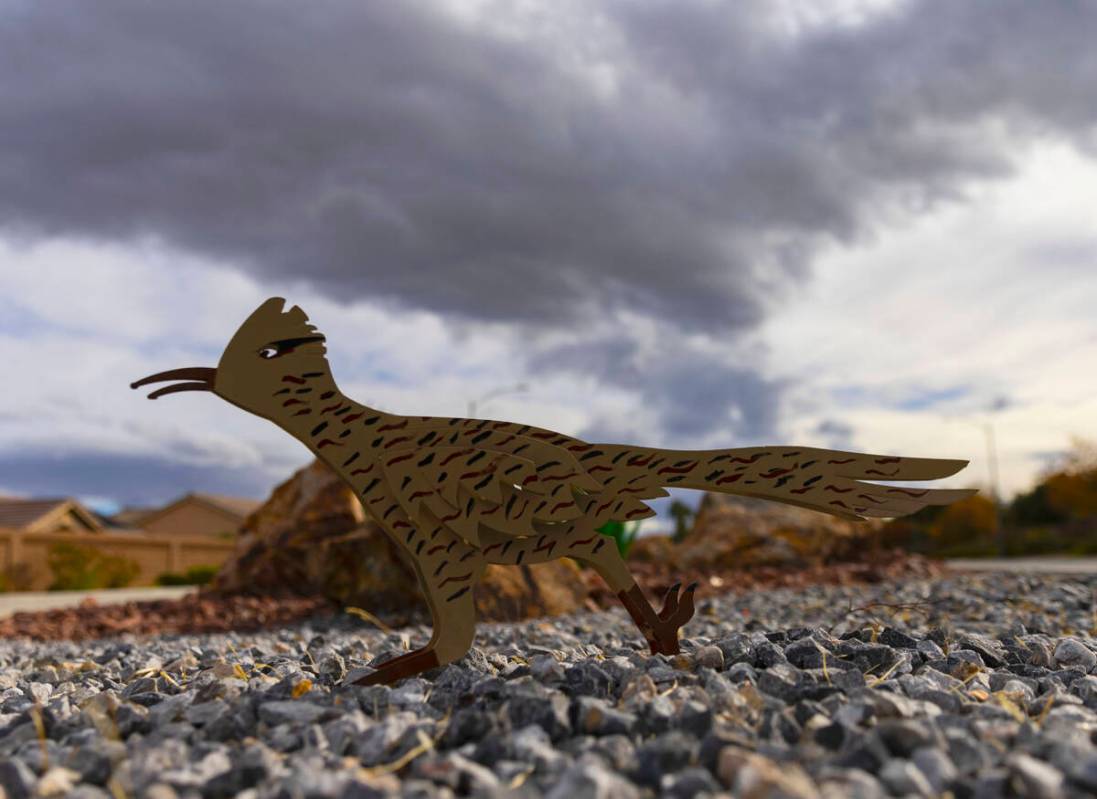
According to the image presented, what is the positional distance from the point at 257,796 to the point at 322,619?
6.24 metres

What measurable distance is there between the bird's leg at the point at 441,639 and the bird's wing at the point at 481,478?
245mm

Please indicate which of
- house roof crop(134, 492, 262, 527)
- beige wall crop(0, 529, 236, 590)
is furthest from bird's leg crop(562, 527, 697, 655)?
house roof crop(134, 492, 262, 527)

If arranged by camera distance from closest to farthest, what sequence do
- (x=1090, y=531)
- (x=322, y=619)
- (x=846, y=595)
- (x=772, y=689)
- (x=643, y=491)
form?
(x=772, y=689)
(x=643, y=491)
(x=322, y=619)
(x=846, y=595)
(x=1090, y=531)

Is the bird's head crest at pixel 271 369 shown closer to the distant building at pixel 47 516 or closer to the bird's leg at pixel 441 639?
the bird's leg at pixel 441 639

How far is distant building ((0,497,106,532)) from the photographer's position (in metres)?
28.4

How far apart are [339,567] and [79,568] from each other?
16595mm

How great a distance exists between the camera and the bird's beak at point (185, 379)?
3559 millimetres

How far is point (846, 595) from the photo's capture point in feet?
28.6

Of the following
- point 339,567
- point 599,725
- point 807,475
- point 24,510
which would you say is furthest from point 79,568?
point 599,725

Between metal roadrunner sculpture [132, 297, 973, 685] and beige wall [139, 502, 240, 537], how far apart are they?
141 ft

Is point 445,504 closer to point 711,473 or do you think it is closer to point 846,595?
point 711,473

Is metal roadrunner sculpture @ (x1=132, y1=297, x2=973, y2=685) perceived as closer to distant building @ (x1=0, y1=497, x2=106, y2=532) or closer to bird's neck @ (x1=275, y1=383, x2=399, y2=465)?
bird's neck @ (x1=275, y1=383, x2=399, y2=465)

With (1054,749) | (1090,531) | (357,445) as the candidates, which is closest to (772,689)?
(1054,749)

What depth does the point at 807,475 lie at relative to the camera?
3648mm
